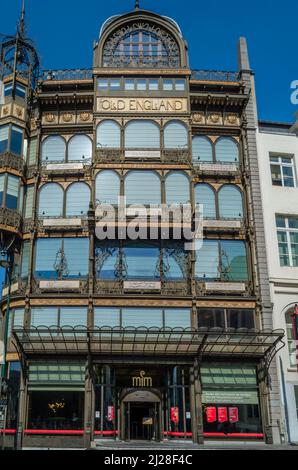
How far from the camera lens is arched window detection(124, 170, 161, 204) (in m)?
33.9

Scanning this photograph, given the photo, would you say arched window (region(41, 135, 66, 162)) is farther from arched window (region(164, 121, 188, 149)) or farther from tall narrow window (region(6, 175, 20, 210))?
arched window (region(164, 121, 188, 149))

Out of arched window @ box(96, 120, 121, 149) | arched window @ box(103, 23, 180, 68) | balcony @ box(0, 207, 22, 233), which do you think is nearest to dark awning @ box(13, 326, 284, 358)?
balcony @ box(0, 207, 22, 233)

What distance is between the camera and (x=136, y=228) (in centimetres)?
3300

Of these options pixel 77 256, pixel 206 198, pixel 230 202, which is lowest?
pixel 77 256

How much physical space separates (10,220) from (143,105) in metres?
11.8

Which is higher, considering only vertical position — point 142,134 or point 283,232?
point 142,134

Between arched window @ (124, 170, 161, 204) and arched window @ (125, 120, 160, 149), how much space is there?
1958mm

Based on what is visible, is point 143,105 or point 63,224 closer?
point 63,224

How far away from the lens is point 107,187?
34.2 meters

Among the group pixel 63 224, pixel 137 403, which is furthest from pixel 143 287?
pixel 137 403

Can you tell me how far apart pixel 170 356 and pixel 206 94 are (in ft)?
58.0

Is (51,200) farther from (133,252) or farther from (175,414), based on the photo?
(175,414)
